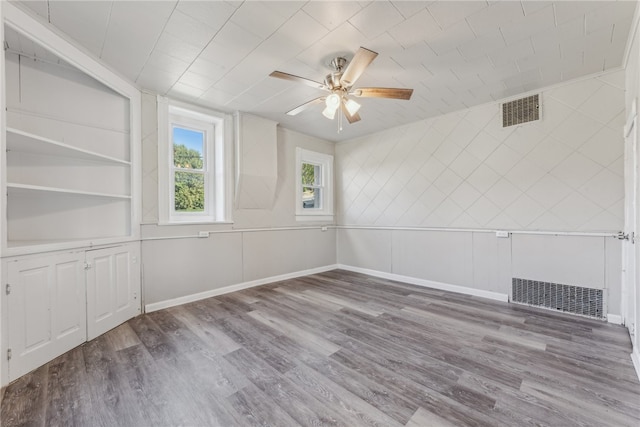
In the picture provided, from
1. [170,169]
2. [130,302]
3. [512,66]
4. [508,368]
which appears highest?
[512,66]

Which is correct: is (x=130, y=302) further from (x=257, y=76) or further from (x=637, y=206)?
(x=637, y=206)

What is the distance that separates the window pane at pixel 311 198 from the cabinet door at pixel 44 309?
3.39 m

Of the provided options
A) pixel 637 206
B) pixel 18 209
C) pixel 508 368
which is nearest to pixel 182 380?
pixel 18 209

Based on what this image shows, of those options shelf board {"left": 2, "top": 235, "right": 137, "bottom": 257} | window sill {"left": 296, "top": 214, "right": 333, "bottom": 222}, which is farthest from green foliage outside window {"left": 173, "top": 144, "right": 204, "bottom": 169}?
window sill {"left": 296, "top": 214, "right": 333, "bottom": 222}

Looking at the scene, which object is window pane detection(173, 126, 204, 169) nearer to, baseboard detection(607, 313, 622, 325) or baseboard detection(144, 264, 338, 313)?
baseboard detection(144, 264, 338, 313)

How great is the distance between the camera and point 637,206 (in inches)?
76.3

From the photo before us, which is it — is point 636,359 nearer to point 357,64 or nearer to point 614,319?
point 614,319

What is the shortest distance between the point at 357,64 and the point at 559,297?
11.1 ft

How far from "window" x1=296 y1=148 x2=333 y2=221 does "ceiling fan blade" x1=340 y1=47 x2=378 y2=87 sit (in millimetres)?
2587

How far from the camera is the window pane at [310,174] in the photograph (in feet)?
16.8

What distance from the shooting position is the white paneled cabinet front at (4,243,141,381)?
73.6 inches

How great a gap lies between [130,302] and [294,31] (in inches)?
125

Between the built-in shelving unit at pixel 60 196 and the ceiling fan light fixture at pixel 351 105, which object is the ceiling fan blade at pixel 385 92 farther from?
the built-in shelving unit at pixel 60 196

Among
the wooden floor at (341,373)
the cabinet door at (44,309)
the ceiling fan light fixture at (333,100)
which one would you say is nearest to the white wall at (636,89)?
the wooden floor at (341,373)
